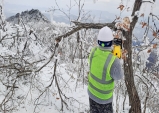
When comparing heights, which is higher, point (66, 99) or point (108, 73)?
point (108, 73)

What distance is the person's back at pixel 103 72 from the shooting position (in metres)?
3.06

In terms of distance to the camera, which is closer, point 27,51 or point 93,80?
point 93,80

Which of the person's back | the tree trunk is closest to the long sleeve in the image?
the person's back

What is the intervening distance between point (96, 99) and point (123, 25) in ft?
4.13

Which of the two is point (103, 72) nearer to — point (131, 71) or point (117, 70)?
point (117, 70)

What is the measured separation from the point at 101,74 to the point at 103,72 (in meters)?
0.05

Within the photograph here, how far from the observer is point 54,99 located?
542 cm

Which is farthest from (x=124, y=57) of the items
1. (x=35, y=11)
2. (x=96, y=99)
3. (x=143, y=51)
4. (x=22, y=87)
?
(x=35, y=11)

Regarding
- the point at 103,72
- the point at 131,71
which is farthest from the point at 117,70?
the point at 131,71

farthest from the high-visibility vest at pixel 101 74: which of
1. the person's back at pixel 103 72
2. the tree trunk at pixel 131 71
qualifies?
the tree trunk at pixel 131 71

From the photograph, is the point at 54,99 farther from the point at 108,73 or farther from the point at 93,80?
the point at 108,73

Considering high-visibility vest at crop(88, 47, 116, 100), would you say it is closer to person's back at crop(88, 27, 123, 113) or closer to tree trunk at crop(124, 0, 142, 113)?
person's back at crop(88, 27, 123, 113)

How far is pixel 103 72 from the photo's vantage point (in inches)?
126

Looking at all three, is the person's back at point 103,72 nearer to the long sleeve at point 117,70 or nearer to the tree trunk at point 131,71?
the long sleeve at point 117,70
